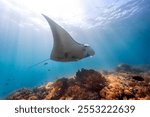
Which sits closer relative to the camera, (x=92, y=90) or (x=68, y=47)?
(x=92, y=90)

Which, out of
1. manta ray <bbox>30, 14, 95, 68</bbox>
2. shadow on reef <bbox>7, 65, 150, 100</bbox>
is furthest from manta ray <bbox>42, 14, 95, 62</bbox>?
shadow on reef <bbox>7, 65, 150, 100</bbox>

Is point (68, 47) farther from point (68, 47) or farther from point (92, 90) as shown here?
point (92, 90)

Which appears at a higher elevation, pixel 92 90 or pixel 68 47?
pixel 68 47

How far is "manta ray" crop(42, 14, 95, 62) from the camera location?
20.5 ft

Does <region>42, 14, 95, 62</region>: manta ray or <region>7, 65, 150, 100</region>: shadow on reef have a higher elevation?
<region>42, 14, 95, 62</region>: manta ray

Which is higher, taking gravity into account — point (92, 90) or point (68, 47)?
point (68, 47)

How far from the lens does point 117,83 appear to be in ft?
19.1

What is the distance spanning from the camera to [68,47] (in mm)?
6328

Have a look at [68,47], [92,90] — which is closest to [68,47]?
[68,47]

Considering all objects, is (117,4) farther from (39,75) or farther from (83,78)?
(39,75)

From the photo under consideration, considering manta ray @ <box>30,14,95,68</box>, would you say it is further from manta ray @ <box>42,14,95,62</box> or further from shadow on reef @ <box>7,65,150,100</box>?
shadow on reef @ <box>7,65,150,100</box>

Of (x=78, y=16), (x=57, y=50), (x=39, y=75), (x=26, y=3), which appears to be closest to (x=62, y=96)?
(x=57, y=50)

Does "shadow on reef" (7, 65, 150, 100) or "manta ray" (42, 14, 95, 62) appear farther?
"manta ray" (42, 14, 95, 62)

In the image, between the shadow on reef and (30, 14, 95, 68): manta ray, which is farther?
(30, 14, 95, 68): manta ray
